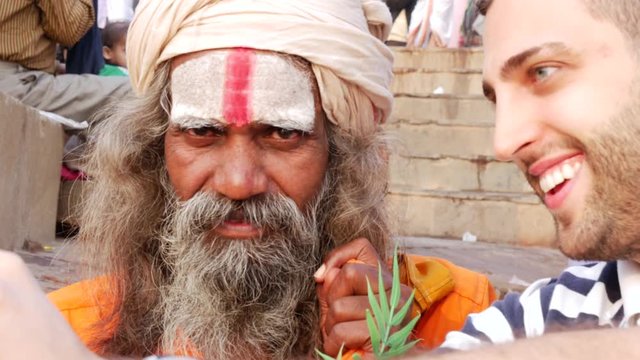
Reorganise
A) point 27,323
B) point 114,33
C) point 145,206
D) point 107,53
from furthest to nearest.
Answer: point 107,53, point 114,33, point 145,206, point 27,323

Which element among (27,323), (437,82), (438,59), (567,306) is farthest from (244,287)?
(438,59)

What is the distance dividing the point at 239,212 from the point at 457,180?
15.8 ft

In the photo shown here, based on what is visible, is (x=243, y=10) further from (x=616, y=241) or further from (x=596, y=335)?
(x=596, y=335)

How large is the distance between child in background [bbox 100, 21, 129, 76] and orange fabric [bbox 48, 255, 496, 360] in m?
4.43

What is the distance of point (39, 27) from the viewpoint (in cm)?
533

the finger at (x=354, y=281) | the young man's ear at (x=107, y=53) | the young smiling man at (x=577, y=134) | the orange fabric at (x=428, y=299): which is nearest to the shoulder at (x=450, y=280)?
the orange fabric at (x=428, y=299)

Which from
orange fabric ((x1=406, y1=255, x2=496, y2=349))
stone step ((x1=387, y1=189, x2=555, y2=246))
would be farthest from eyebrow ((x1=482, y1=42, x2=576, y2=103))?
stone step ((x1=387, y1=189, x2=555, y2=246))

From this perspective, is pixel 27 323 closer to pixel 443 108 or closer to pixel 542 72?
pixel 542 72

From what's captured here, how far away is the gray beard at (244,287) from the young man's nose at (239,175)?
0.06 meters

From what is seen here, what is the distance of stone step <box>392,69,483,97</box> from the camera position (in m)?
9.45

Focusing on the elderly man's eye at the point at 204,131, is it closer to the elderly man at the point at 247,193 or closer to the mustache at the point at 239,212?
the elderly man at the point at 247,193

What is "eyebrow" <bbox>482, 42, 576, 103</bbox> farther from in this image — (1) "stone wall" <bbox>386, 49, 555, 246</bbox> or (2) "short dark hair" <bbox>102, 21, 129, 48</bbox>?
(2) "short dark hair" <bbox>102, 21, 129, 48</bbox>

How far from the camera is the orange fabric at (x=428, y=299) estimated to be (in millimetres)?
2686

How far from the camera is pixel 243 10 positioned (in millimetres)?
2746
